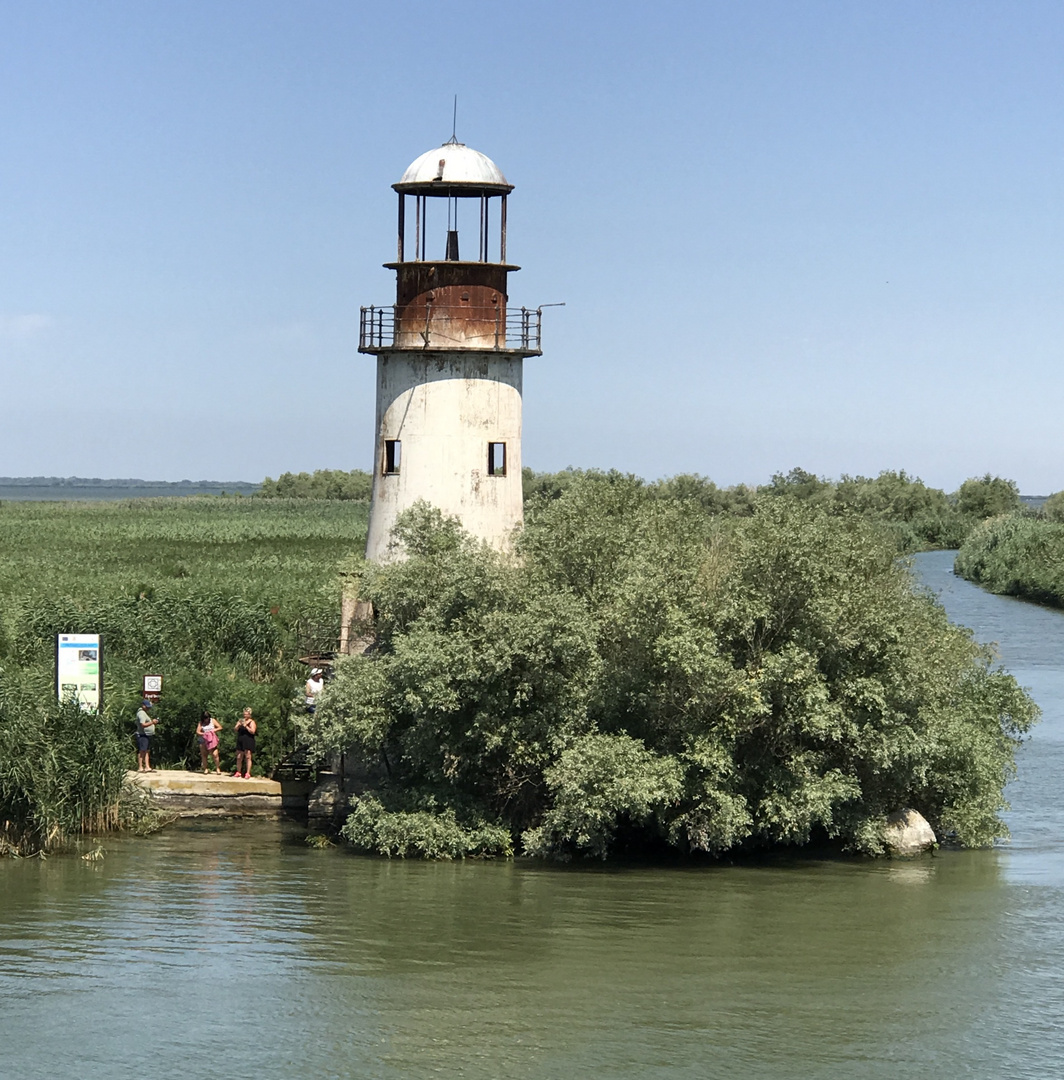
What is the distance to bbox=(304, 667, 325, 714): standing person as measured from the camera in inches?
1143

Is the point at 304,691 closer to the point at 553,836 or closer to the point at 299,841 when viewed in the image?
the point at 299,841

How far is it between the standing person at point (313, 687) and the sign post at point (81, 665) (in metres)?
3.50

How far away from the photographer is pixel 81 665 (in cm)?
2881

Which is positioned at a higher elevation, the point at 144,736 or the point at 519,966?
the point at 144,736

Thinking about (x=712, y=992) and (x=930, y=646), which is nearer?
(x=712, y=992)

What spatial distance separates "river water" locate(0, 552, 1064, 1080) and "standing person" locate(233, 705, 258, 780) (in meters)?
1.93

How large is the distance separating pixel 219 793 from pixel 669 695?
8.62m

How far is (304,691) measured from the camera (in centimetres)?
2966

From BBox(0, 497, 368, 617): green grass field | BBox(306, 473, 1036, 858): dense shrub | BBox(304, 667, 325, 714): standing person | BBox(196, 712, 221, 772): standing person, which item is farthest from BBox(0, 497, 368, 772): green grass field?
BBox(306, 473, 1036, 858): dense shrub

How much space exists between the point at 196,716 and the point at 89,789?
3793 mm

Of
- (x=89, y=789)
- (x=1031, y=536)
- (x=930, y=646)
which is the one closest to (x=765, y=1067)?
(x=930, y=646)

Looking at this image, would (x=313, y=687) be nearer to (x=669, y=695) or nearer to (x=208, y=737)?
(x=208, y=737)

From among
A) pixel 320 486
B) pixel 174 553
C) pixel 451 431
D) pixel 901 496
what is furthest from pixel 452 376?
pixel 320 486

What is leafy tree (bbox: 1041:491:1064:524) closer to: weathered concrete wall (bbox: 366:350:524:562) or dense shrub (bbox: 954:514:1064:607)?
dense shrub (bbox: 954:514:1064:607)
